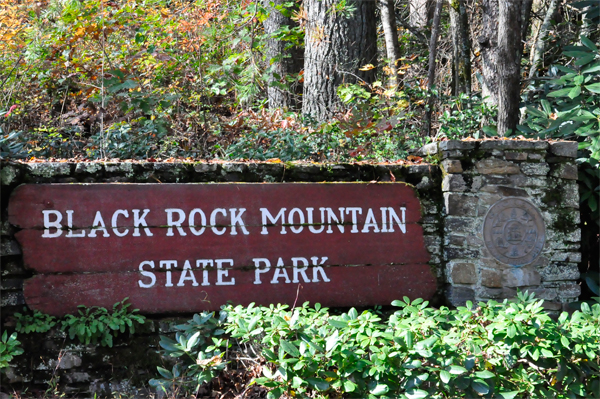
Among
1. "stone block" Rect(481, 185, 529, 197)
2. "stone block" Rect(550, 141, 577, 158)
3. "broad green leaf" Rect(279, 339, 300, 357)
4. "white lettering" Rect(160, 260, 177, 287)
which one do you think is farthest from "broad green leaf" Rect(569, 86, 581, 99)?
"white lettering" Rect(160, 260, 177, 287)

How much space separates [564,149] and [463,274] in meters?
1.25

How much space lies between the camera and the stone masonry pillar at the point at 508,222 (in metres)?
4.05

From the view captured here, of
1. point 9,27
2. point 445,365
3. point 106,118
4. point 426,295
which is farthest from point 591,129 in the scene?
point 9,27

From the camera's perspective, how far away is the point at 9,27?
23.7 ft

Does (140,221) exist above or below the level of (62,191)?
below

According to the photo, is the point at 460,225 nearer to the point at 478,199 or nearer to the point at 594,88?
the point at 478,199

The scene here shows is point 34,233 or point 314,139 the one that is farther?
point 314,139

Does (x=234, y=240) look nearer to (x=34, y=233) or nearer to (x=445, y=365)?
(x=34, y=233)

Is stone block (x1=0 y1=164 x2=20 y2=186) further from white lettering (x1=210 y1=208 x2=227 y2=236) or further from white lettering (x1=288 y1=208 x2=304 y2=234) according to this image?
white lettering (x1=288 y1=208 x2=304 y2=234)

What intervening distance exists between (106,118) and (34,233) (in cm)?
435

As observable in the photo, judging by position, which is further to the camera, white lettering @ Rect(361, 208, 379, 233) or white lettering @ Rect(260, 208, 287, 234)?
white lettering @ Rect(361, 208, 379, 233)

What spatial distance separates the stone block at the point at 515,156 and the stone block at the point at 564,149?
25 cm

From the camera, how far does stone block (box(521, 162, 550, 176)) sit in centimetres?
418

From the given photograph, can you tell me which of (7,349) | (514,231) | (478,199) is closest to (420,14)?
(478,199)
